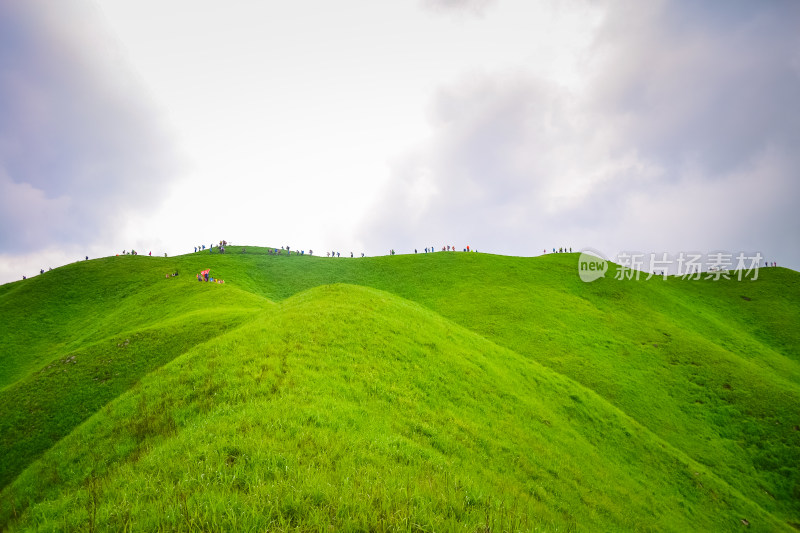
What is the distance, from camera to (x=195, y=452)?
27.5ft

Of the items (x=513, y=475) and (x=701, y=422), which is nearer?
(x=513, y=475)

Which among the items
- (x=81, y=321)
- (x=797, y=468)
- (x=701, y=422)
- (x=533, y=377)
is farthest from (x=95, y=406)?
(x=797, y=468)

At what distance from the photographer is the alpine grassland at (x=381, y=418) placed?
22.6 feet

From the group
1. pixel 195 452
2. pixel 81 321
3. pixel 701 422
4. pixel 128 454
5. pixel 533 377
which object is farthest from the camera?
pixel 81 321

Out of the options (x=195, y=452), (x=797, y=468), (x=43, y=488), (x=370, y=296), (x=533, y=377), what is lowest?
(x=797, y=468)

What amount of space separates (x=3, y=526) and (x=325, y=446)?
1427 cm

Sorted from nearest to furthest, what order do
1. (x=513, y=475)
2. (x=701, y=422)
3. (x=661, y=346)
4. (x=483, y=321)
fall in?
1. (x=513, y=475)
2. (x=701, y=422)
3. (x=661, y=346)
4. (x=483, y=321)

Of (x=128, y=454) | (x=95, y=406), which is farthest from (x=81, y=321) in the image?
(x=128, y=454)

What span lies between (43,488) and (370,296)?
23095mm

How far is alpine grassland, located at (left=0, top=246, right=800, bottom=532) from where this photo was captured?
688 cm

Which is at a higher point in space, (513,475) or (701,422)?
(513,475)

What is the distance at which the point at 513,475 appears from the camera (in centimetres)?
1309

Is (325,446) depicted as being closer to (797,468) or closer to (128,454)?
(128,454)

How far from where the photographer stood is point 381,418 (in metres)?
13.0
